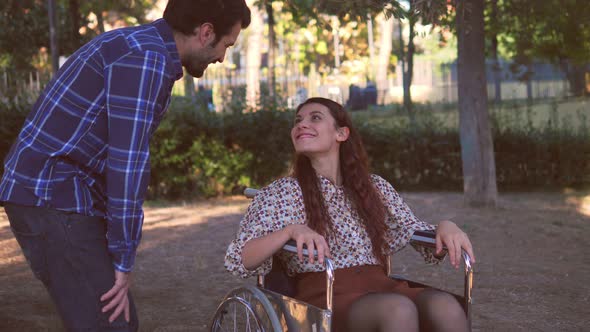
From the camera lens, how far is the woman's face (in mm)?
3422

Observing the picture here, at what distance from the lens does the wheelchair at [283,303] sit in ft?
9.29

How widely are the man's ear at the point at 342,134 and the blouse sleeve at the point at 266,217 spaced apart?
282mm

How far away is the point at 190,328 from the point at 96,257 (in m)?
2.76

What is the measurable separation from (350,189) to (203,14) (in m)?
1.39

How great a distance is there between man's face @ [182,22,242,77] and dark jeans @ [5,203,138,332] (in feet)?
1.70

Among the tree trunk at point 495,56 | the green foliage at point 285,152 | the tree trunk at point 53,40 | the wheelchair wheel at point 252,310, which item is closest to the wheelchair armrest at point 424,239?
the wheelchair wheel at point 252,310

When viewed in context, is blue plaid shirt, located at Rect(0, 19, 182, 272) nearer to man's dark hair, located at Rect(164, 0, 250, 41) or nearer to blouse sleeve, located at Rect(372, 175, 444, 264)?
man's dark hair, located at Rect(164, 0, 250, 41)

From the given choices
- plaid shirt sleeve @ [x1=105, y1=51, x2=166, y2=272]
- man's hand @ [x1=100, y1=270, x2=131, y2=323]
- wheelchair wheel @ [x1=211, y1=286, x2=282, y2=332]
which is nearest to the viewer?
plaid shirt sleeve @ [x1=105, y1=51, x2=166, y2=272]

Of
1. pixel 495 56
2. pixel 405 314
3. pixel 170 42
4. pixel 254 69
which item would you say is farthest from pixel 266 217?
pixel 495 56

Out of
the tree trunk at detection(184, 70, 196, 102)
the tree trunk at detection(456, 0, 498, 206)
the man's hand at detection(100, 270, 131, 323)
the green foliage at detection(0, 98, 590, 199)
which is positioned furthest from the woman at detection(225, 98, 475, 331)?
the tree trunk at detection(184, 70, 196, 102)

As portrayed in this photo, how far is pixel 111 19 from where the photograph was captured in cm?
2486

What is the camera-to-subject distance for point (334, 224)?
335 centimetres

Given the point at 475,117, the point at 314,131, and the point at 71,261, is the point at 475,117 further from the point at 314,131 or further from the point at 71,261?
the point at 71,261

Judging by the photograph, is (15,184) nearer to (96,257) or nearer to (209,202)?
(96,257)
